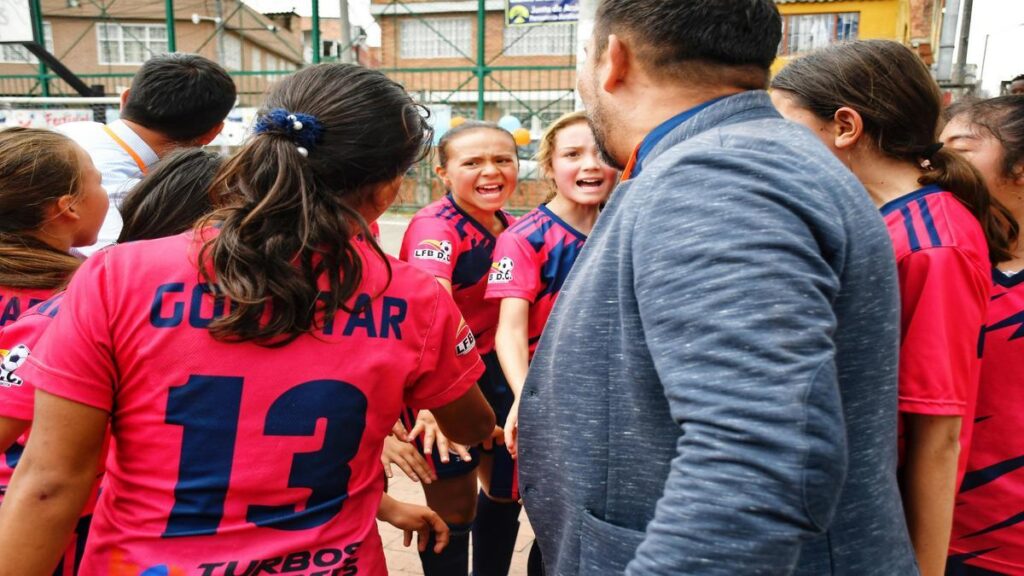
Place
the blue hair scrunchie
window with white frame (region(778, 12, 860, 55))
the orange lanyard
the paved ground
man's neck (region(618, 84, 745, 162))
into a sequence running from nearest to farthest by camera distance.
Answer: man's neck (region(618, 84, 745, 162)), the blue hair scrunchie, the orange lanyard, the paved ground, window with white frame (region(778, 12, 860, 55))

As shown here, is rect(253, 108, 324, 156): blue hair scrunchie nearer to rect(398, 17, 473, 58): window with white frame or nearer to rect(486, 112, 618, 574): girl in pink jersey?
rect(486, 112, 618, 574): girl in pink jersey

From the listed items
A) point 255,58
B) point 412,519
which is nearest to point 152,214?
point 412,519

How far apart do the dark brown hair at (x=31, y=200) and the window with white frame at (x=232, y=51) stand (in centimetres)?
2809

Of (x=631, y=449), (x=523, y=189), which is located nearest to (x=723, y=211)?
(x=631, y=449)

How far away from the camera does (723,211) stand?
95 cm

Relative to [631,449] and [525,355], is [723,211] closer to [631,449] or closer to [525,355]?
[631,449]

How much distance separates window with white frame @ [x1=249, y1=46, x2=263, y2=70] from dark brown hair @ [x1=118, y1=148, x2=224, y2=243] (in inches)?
1220

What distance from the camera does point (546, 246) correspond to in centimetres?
275

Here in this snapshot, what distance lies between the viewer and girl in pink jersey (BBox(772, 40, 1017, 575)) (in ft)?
4.71

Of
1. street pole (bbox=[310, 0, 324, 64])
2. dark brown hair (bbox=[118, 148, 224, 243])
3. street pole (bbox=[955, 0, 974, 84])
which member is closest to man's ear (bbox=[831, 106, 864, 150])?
dark brown hair (bbox=[118, 148, 224, 243])

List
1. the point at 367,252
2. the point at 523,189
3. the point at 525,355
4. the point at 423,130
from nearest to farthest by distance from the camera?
the point at 367,252 → the point at 423,130 → the point at 525,355 → the point at 523,189

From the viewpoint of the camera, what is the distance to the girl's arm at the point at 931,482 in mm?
1446

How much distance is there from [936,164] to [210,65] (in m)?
2.81

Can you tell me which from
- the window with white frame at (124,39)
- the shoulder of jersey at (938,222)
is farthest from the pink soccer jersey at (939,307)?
the window with white frame at (124,39)
